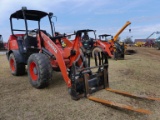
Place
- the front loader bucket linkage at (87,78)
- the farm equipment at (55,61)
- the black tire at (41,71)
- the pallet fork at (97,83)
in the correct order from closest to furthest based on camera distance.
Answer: the pallet fork at (97,83) < the front loader bucket linkage at (87,78) < the farm equipment at (55,61) < the black tire at (41,71)

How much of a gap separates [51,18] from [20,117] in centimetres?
419

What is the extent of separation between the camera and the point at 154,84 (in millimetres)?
6219

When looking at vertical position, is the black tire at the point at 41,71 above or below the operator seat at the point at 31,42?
below

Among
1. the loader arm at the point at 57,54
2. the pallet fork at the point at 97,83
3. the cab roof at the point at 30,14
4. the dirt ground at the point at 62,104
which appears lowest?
the dirt ground at the point at 62,104

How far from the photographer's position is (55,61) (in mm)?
5816

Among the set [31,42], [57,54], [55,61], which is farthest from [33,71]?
[31,42]

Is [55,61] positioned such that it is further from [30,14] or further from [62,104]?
[30,14]

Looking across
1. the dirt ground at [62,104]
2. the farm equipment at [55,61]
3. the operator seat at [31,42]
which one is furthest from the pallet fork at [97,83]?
the operator seat at [31,42]

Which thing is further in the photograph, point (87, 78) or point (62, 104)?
point (87, 78)

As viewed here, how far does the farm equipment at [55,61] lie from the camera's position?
4.84 metres

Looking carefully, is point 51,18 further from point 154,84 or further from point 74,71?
point 154,84

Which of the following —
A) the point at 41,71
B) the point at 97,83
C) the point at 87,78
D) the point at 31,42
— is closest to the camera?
the point at 87,78

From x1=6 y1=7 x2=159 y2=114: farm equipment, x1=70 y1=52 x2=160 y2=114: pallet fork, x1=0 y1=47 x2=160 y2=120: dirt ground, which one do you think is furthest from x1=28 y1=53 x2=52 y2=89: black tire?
x1=70 y1=52 x2=160 y2=114: pallet fork

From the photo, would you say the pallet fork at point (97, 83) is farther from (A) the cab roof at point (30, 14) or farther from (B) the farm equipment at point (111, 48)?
(B) the farm equipment at point (111, 48)
